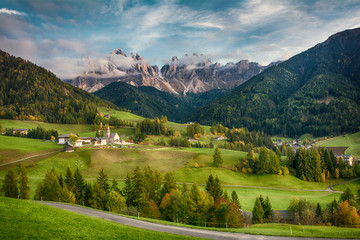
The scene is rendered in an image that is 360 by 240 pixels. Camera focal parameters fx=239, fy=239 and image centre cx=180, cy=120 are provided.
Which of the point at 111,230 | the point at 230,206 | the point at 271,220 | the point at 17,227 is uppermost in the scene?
the point at 17,227

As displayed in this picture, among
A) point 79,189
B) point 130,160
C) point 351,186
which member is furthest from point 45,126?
point 351,186

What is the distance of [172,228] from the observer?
30.3 meters

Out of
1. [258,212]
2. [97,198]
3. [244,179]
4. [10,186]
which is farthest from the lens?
[244,179]

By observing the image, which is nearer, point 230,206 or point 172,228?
point 172,228

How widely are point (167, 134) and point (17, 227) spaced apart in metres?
168

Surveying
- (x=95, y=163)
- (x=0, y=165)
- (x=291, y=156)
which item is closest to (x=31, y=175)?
Answer: (x=0, y=165)

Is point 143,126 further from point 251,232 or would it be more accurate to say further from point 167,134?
point 251,232

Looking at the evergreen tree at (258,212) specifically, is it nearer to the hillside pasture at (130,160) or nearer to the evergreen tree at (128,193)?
the evergreen tree at (128,193)

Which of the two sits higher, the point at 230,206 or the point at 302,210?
the point at 230,206

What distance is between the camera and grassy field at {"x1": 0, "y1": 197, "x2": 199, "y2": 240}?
20059 mm

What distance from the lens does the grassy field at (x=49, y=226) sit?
65.8 ft

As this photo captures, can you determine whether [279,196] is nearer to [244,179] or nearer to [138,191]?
[244,179]

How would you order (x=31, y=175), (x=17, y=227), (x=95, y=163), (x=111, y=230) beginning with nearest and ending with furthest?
(x=17, y=227) → (x=111, y=230) → (x=31, y=175) → (x=95, y=163)

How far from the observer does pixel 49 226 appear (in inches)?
877
